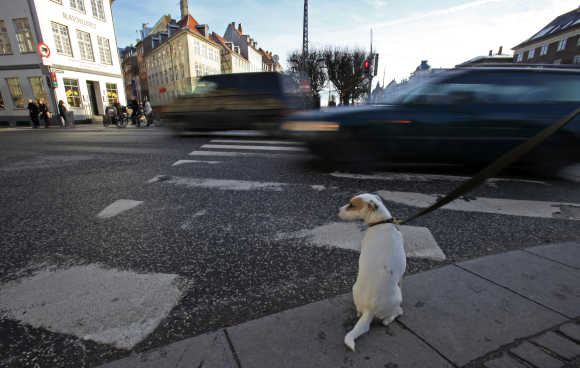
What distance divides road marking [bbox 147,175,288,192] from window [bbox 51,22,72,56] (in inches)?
1001

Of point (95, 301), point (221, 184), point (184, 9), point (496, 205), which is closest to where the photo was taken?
point (95, 301)

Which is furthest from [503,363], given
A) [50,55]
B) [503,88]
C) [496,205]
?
[50,55]

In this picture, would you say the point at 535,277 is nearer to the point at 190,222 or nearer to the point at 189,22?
the point at 190,222

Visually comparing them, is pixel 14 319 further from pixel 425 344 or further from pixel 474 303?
pixel 474 303

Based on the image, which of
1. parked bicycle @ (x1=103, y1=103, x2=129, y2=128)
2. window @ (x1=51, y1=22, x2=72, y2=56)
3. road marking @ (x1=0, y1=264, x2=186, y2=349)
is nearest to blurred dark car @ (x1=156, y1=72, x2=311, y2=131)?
road marking @ (x1=0, y1=264, x2=186, y2=349)

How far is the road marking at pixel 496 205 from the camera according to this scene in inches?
130

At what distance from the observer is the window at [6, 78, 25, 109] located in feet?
71.9

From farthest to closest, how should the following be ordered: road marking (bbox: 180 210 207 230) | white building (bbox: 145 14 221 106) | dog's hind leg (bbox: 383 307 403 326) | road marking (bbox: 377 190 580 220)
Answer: white building (bbox: 145 14 221 106) → road marking (bbox: 377 190 580 220) → road marking (bbox: 180 210 207 230) → dog's hind leg (bbox: 383 307 403 326)

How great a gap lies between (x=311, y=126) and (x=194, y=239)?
278cm

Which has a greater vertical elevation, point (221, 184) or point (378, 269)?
point (378, 269)

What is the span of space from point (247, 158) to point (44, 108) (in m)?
20.5

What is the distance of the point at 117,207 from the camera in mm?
3602

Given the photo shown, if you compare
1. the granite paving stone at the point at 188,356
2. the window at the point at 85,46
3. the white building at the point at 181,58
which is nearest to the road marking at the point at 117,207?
the granite paving stone at the point at 188,356

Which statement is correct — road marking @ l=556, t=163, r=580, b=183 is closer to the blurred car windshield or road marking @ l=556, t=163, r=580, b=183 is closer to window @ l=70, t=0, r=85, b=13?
the blurred car windshield
